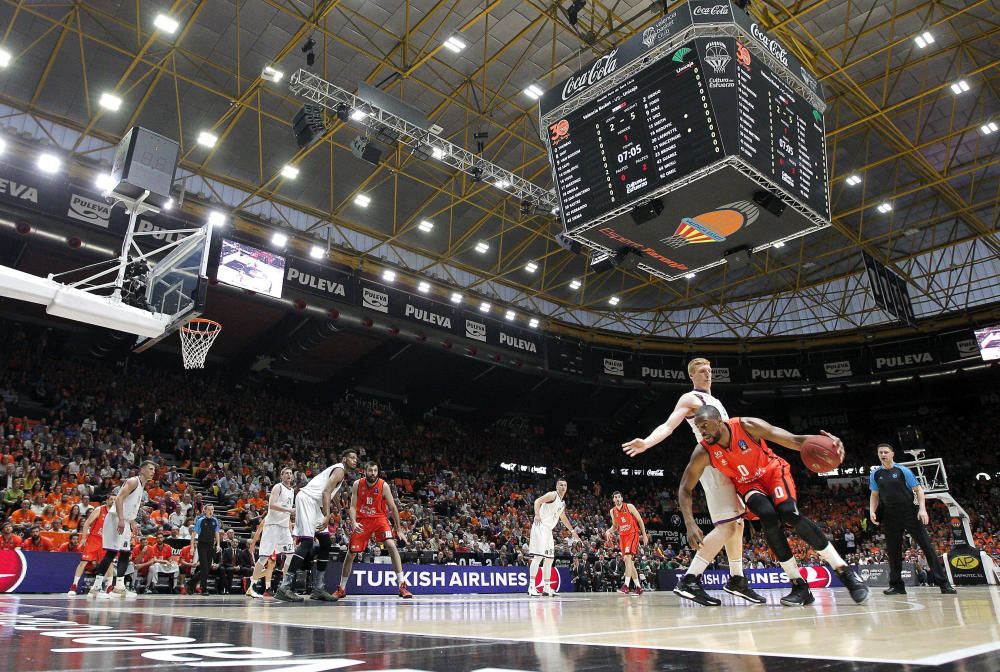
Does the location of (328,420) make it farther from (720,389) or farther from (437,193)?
(720,389)

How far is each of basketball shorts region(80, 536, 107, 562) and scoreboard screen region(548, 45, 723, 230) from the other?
874cm

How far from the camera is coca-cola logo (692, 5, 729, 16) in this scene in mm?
9461

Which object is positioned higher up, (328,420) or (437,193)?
(437,193)

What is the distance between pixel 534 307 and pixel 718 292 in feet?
26.8

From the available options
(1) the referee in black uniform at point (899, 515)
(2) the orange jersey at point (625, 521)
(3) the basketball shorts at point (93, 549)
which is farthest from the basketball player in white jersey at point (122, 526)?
(1) the referee in black uniform at point (899, 515)

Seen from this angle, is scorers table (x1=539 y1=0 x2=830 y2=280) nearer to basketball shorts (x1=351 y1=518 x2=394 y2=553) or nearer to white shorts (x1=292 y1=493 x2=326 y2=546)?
basketball shorts (x1=351 y1=518 x2=394 y2=553)

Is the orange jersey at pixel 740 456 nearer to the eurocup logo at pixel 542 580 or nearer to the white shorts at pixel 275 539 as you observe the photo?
the white shorts at pixel 275 539

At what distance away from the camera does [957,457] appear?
96.1 feet

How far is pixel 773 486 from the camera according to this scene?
567cm

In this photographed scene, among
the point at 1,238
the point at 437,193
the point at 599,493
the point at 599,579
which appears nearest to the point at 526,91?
the point at 437,193

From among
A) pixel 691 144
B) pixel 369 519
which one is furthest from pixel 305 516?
pixel 691 144

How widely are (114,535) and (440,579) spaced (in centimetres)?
650

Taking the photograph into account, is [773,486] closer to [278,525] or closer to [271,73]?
[278,525]

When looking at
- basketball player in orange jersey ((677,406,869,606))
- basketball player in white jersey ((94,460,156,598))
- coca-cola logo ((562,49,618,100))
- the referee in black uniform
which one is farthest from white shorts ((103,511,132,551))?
the referee in black uniform
